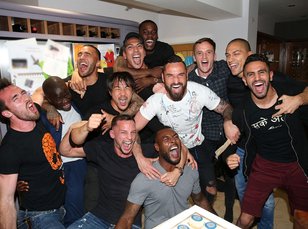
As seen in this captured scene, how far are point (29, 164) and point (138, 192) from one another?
836 mm

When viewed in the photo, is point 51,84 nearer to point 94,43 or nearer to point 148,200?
point 94,43

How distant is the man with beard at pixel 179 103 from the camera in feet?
6.86

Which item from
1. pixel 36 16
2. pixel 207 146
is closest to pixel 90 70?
pixel 36 16

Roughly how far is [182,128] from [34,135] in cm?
117

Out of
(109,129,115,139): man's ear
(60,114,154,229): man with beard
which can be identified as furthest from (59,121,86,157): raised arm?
(109,129,115,139): man's ear

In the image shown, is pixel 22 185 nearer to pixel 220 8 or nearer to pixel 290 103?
pixel 290 103

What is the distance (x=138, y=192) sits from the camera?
177 cm

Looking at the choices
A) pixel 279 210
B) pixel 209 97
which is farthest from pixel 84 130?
pixel 279 210

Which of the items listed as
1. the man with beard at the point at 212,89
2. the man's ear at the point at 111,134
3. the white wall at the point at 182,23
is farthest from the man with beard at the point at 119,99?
the white wall at the point at 182,23

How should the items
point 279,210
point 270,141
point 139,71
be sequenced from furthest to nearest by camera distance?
point 279,210 < point 139,71 < point 270,141

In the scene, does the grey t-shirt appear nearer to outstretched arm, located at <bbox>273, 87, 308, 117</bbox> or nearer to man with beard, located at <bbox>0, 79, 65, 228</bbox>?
man with beard, located at <bbox>0, 79, 65, 228</bbox>

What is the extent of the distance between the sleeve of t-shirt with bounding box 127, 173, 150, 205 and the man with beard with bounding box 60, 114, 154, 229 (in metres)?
0.15

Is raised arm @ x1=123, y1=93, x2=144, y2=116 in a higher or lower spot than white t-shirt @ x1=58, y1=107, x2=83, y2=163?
higher

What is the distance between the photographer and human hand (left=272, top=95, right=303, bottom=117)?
1.80m
